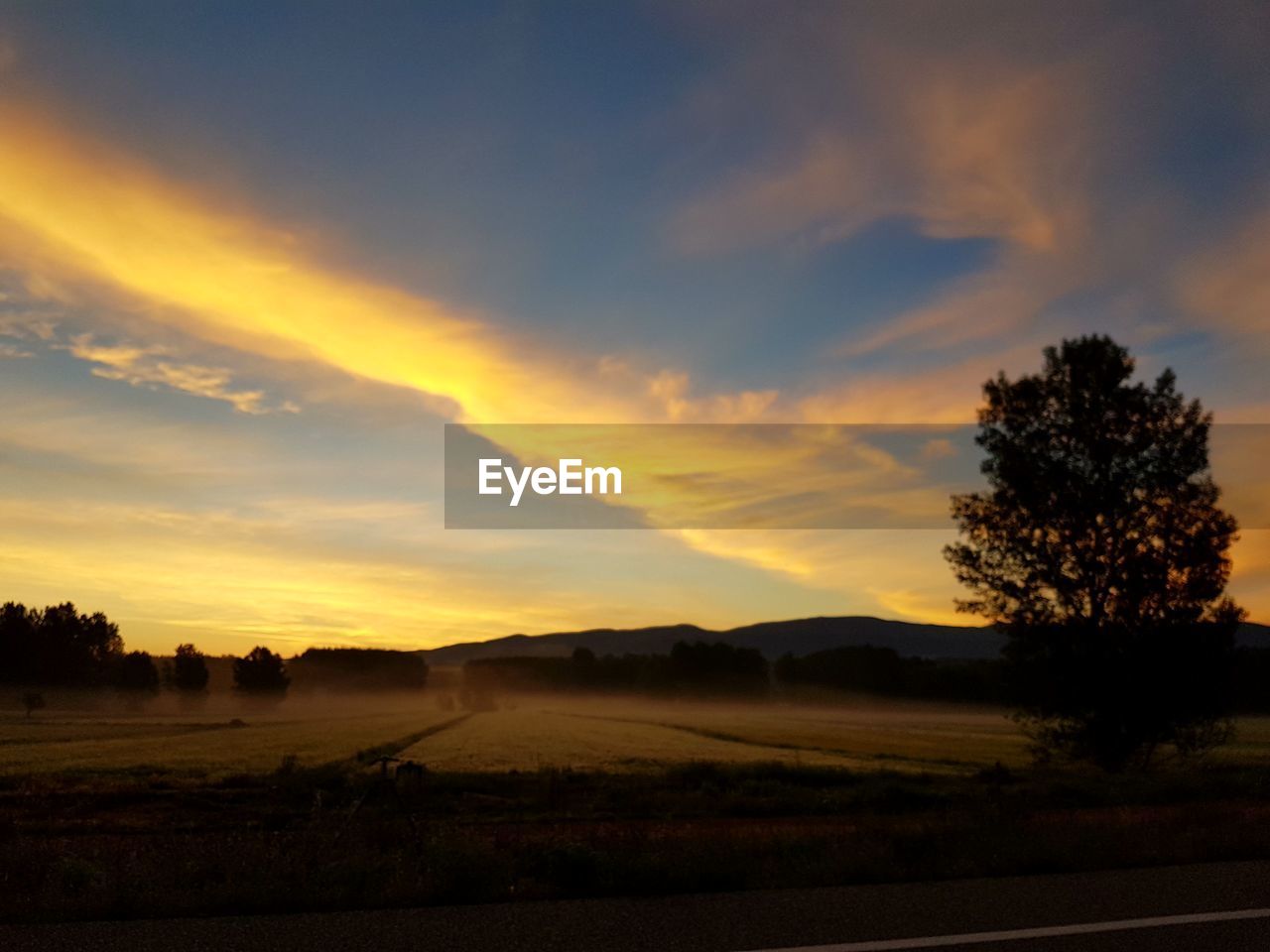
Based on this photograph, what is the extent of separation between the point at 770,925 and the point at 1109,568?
24.3 m

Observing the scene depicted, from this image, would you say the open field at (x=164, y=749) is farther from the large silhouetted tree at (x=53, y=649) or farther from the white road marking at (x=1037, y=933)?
the large silhouetted tree at (x=53, y=649)

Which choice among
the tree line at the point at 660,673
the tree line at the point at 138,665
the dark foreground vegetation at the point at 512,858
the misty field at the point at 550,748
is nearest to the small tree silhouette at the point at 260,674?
the tree line at the point at 138,665

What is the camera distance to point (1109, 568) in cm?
2953

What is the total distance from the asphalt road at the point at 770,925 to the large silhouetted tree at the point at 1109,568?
67.1 ft

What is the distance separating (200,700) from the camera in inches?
6496

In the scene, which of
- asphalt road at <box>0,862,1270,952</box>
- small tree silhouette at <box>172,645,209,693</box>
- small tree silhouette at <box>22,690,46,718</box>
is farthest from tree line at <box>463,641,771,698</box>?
asphalt road at <box>0,862,1270,952</box>

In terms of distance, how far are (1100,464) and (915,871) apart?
22.1 m

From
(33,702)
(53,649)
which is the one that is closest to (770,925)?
(33,702)

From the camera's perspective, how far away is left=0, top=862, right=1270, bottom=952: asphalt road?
791 cm

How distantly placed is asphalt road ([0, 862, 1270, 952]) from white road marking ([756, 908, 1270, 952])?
0.02m

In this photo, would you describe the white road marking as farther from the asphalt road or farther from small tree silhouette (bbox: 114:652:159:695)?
small tree silhouette (bbox: 114:652:159:695)

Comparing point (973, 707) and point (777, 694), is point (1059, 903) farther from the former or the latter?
point (777, 694)

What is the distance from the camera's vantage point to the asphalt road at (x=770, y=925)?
791 cm

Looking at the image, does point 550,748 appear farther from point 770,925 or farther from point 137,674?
point 137,674
